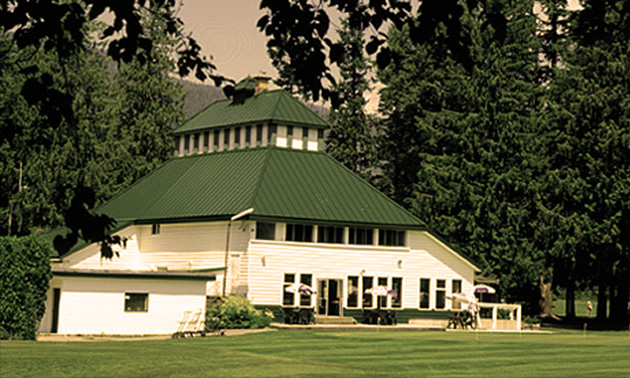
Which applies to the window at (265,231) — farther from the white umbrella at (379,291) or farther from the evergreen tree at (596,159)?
the evergreen tree at (596,159)

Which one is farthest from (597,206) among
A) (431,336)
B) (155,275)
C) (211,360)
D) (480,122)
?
(211,360)

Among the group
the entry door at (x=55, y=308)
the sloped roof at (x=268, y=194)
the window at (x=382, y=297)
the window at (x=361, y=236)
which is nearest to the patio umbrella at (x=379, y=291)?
the window at (x=382, y=297)

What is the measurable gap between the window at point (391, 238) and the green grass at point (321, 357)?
1530 cm

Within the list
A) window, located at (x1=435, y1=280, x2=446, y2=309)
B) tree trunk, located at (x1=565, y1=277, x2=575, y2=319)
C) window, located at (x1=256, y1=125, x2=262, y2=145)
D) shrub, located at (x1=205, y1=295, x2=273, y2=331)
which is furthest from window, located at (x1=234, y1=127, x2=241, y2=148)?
tree trunk, located at (x1=565, y1=277, x2=575, y2=319)

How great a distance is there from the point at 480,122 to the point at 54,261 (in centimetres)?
2531

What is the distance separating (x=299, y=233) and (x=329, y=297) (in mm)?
3707

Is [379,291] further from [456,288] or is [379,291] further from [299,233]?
[456,288]

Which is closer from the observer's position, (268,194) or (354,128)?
(268,194)

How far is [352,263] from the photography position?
5709 cm

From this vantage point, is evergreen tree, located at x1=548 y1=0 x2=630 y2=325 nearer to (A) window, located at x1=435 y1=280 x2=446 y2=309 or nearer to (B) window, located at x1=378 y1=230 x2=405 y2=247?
(A) window, located at x1=435 y1=280 x2=446 y2=309

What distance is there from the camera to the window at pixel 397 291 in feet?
191

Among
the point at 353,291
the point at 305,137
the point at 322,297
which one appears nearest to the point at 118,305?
the point at 322,297

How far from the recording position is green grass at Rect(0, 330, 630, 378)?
87.7 feet

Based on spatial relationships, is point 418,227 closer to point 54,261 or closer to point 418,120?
point 418,120
